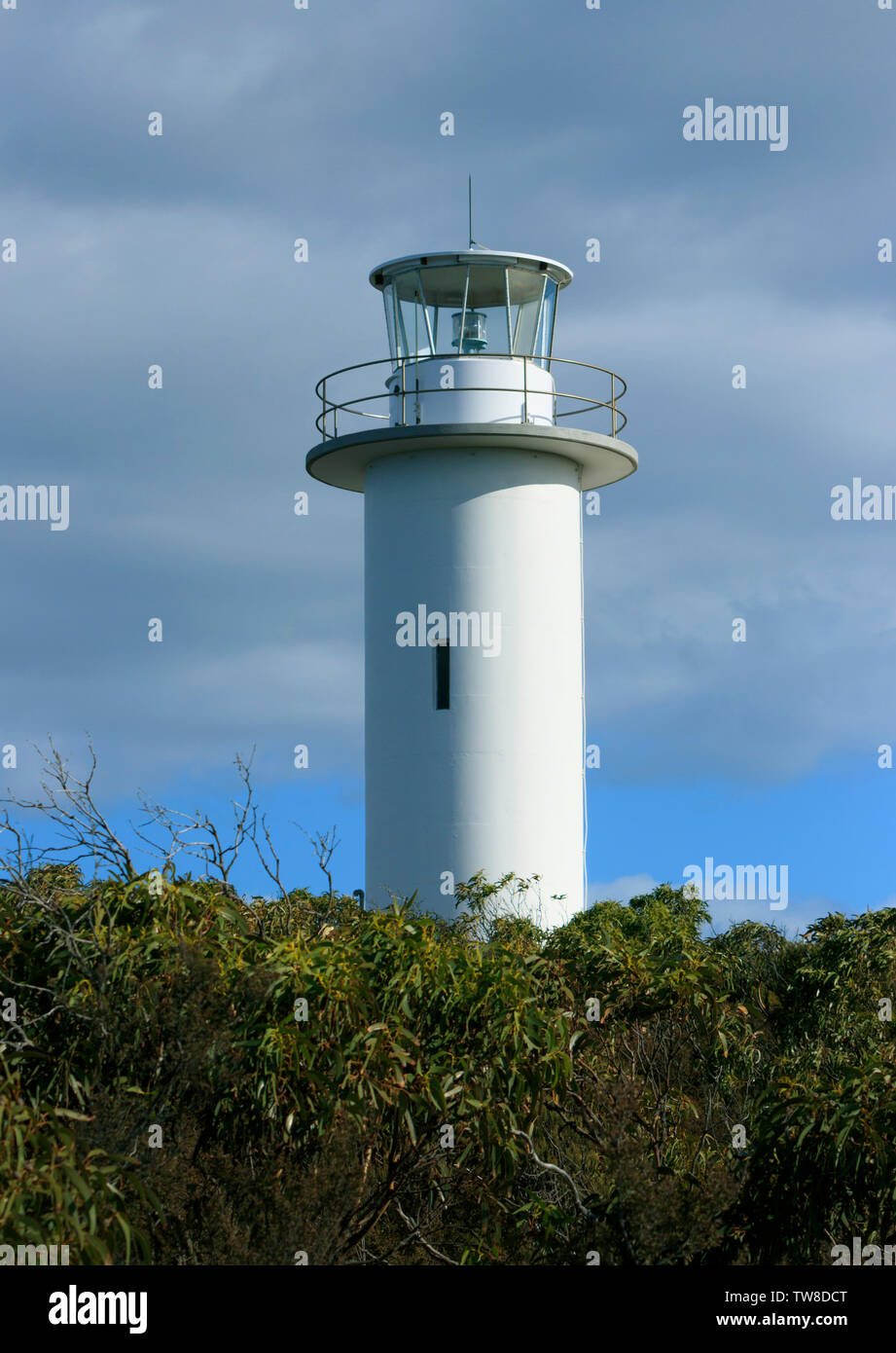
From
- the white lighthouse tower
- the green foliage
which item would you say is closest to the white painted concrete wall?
the white lighthouse tower

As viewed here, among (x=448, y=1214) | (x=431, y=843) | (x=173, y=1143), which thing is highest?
(x=431, y=843)

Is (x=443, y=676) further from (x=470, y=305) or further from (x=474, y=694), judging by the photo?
(x=470, y=305)

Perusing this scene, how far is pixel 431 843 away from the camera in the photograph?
797 inches

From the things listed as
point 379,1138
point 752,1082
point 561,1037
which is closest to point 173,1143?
point 379,1138

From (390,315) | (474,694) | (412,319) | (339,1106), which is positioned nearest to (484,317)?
(412,319)

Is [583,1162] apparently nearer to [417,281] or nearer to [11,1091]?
[11,1091]

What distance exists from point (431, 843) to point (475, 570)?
3.50 m

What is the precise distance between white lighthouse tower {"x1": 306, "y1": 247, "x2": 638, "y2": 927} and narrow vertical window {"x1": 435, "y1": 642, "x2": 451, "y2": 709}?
0.08ft

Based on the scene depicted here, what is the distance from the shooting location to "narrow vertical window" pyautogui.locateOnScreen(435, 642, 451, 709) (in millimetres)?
20469

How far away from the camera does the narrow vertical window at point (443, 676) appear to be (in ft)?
67.2

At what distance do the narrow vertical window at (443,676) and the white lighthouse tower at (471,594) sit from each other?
2 cm

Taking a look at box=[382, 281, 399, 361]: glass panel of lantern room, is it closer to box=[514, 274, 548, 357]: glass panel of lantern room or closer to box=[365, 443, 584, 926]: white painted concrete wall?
box=[365, 443, 584, 926]: white painted concrete wall

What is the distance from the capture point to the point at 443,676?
67.4 feet
